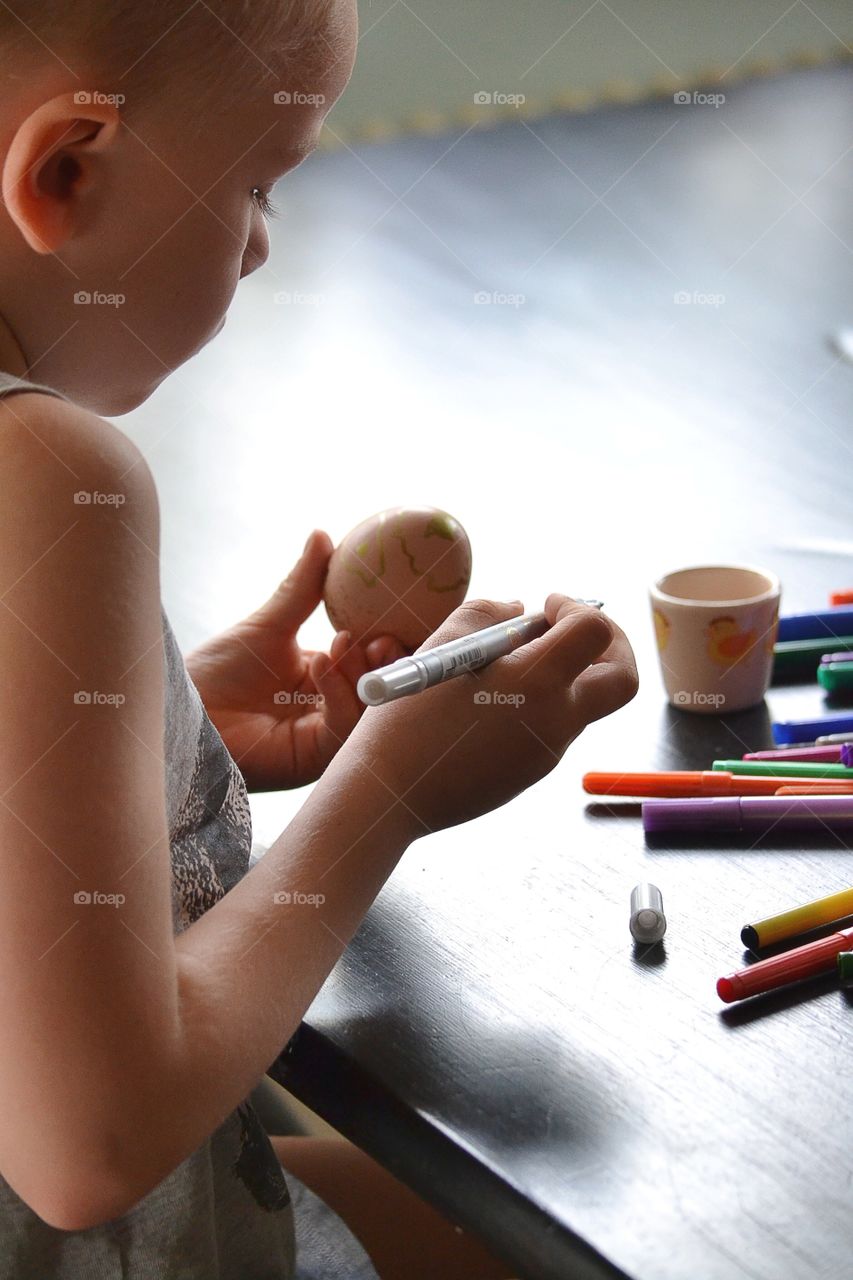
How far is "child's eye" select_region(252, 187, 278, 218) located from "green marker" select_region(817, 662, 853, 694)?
49 centimetres

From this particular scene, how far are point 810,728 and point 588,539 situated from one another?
0.39m

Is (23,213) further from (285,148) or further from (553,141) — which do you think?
(553,141)

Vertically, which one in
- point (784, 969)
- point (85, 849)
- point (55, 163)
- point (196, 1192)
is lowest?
point (196, 1192)

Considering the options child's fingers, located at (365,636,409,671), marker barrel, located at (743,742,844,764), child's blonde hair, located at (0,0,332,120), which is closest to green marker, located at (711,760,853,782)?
marker barrel, located at (743,742,844,764)

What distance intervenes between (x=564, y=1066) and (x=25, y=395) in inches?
14.3

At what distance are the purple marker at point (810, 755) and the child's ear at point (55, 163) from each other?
1.69 feet

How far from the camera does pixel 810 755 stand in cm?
85

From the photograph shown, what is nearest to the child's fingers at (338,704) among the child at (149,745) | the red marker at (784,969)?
the child at (149,745)

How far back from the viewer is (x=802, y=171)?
80.6 inches

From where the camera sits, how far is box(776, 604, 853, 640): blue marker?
99cm

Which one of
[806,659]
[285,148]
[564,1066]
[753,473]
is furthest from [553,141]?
[564,1066]

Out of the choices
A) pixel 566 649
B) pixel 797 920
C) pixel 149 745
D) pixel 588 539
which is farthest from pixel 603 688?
pixel 588 539

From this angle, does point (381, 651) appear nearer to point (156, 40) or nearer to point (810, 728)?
point (810, 728)

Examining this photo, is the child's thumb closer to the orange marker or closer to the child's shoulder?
the orange marker
